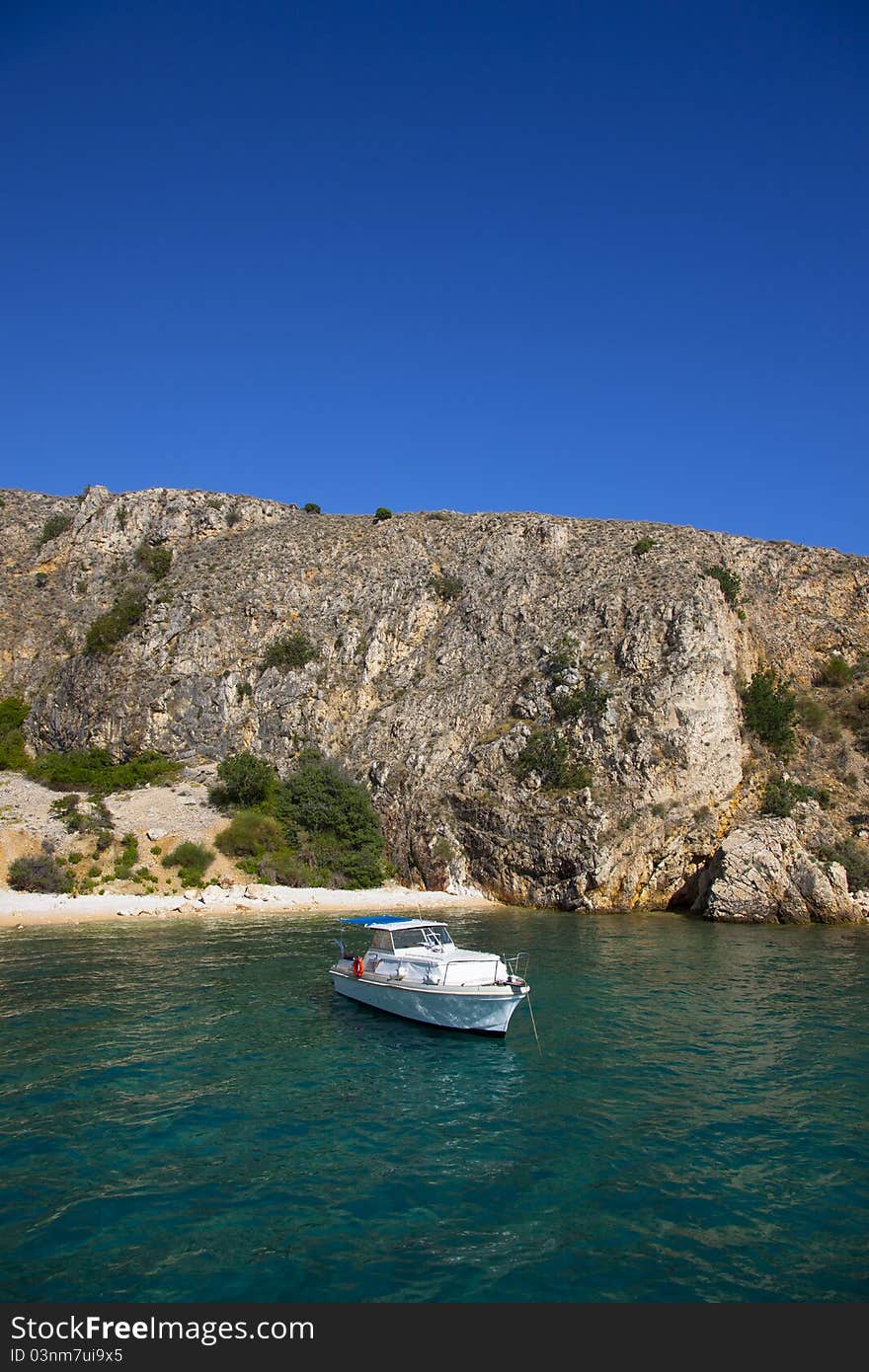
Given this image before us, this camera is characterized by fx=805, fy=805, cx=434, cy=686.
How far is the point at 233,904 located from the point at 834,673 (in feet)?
154

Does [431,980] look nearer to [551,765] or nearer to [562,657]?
[551,765]

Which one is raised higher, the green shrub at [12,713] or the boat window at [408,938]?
the green shrub at [12,713]

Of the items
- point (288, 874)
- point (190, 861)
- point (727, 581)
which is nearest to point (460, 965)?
point (288, 874)

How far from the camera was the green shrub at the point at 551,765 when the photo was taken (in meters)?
53.6

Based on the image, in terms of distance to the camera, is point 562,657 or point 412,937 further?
point 562,657

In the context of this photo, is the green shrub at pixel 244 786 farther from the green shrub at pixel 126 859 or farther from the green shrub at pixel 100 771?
the green shrub at pixel 126 859

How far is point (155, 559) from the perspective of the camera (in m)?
81.6

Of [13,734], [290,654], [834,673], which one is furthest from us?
[13,734]

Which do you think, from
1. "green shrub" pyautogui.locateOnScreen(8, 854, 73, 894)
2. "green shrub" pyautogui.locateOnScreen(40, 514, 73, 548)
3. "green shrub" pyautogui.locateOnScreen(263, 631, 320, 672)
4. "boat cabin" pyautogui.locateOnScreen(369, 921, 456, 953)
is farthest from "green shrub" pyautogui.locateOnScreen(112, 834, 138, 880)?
"green shrub" pyautogui.locateOnScreen(40, 514, 73, 548)

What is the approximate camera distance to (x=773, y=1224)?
1217 cm

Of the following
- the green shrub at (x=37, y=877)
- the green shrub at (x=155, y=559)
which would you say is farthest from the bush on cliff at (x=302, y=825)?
the green shrub at (x=155, y=559)

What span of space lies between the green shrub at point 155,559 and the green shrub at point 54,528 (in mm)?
10459

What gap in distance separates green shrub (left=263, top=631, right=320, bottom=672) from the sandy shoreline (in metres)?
24.5

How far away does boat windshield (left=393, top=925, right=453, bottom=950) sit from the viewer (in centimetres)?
2470
